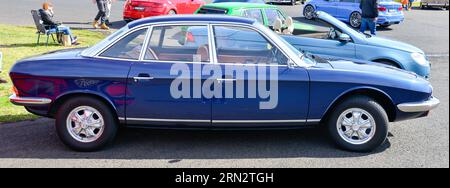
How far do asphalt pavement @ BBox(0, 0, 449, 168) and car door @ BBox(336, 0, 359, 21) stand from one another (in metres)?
12.0

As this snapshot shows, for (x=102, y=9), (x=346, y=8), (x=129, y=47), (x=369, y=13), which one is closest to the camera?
(x=129, y=47)

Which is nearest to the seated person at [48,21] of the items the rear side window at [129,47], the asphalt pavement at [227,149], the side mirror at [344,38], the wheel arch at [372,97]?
the asphalt pavement at [227,149]

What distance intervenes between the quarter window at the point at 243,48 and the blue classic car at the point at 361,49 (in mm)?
2449

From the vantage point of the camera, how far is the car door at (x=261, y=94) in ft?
14.6

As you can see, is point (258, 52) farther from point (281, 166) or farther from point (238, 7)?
point (238, 7)

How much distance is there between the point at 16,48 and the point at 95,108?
697 centimetres

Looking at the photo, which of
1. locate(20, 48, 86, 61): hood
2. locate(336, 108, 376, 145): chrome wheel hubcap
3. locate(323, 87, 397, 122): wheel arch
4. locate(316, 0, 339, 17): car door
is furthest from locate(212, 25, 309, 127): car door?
locate(316, 0, 339, 17): car door

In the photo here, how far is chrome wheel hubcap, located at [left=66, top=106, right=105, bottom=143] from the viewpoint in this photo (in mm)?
4573

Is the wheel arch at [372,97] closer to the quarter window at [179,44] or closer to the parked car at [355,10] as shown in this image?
the quarter window at [179,44]

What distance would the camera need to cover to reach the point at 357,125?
4.64 m

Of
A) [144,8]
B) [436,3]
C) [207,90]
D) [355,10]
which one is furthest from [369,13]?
[436,3]

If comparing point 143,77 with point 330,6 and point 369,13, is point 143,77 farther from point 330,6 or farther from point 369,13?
point 330,6

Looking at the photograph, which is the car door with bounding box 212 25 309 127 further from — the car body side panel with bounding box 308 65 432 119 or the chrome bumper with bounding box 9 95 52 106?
the chrome bumper with bounding box 9 95 52 106
